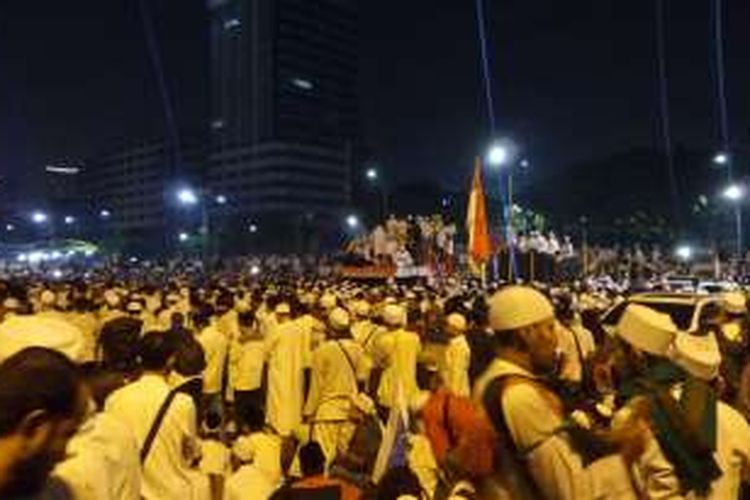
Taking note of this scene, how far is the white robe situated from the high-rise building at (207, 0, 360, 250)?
13734cm

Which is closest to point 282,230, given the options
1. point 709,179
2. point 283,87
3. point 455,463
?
point 283,87

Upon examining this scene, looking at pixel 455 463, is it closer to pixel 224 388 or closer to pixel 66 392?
pixel 66 392

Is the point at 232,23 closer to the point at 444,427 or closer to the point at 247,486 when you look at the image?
the point at 247,486

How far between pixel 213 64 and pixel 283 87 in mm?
14587

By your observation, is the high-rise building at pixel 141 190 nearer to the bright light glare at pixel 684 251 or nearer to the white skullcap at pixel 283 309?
the bright light glare at pixel 684 251

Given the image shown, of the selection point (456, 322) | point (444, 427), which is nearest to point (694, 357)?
point (444, 427)

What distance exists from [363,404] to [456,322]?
2.27 metres

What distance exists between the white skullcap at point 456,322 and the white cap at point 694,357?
738 centimetres

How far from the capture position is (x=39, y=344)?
12.4 feet

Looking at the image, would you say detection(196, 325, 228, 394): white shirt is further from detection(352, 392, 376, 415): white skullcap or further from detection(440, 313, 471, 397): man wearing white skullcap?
detection(440, 313, 471, 397): man wearing white skullcap

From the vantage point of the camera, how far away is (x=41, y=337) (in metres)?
3.86

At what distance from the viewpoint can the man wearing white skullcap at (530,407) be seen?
4.41 metres

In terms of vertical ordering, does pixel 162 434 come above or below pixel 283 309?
below

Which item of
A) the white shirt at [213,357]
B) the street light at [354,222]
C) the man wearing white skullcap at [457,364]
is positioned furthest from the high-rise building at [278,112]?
the man wearing white skullcap at [457,364]
